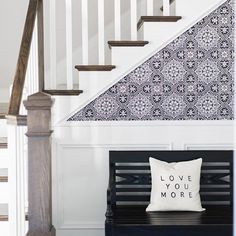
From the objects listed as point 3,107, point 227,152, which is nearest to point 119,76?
point 227,152

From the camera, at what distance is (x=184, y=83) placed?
427cm

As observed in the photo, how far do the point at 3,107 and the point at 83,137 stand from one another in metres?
1.02

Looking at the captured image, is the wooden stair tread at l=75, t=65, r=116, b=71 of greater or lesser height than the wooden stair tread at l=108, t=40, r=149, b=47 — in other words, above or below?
below

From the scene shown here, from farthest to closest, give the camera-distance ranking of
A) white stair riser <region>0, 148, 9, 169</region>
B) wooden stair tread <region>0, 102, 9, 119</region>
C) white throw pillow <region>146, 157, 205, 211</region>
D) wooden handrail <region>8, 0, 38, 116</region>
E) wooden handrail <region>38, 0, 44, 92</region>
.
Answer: wooden stair tread <region>0, 102, 9, 119</region> < wooden handrail <region>38, 0, 44, 92</region> < white throw pillow <region>146, 157, 205, 211</region> < white stair riser <region>0, 148, 9, 169</region> < wooden handrail <region>8, 0, 38, 116</region>

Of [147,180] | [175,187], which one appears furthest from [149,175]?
[175,187]

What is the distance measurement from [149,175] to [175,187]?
0.27 meters

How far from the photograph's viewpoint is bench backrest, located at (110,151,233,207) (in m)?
4.20

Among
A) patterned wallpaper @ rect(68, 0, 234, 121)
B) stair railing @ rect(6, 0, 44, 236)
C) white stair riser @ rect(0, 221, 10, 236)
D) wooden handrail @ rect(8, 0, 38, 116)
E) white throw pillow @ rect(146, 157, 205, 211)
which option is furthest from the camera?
patterned wallpaper @ rect(68, 0, 234, 121)

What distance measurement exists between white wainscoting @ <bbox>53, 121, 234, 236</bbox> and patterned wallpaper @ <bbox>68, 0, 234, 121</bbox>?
0.07m

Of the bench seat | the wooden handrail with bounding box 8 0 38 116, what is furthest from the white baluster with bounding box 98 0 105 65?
the bench seat

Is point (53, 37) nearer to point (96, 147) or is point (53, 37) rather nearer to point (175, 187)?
point (96, 147)

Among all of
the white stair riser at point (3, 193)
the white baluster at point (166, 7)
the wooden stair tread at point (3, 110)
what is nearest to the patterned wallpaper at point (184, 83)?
A: the white baluster at point (166, 7)

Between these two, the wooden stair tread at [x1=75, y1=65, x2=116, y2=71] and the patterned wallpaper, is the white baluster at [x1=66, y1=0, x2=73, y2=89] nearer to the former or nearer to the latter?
the wooden stair tread at [x1=75, y1=65, x2=116, y2=71]

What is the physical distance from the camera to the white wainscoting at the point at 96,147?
169 inches
